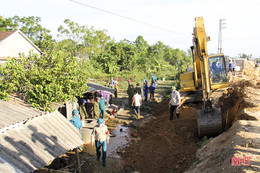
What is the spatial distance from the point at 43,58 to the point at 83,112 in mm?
3726

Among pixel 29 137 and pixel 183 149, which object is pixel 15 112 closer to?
pixel 29 137

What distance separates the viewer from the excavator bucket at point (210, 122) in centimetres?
857

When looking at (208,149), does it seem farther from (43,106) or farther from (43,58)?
(43,58)

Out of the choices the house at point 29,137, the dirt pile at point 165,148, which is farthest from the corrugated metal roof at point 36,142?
the dirt pile at point 165,148

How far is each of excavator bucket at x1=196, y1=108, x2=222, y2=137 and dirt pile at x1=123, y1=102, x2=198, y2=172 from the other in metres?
0.72

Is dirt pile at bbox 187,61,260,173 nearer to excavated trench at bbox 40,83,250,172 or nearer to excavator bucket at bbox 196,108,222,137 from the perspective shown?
excavated trench at bbox 40,83,250,172

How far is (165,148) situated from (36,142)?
4.95 meters

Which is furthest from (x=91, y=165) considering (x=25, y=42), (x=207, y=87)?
(x=25, y=42)

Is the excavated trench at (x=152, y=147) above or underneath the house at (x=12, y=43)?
Result: underneath

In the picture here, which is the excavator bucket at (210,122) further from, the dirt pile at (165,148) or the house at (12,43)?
the house at (12,43)

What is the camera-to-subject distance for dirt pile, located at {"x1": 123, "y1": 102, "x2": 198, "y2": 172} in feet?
25.1

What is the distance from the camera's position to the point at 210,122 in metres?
8.57

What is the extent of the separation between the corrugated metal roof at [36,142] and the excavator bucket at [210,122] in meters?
4.61

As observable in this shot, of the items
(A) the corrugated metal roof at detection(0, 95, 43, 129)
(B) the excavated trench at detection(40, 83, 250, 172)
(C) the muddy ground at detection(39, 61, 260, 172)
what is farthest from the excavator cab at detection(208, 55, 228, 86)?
(A) the corrugated metal roof at detection(0, 95, 43, 129)
